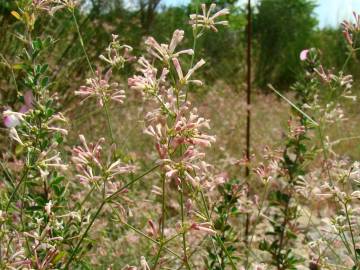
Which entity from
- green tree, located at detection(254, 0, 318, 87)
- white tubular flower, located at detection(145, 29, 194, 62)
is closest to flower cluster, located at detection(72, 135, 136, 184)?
white tubular flower, located at detection(145, 29, 194, 62)

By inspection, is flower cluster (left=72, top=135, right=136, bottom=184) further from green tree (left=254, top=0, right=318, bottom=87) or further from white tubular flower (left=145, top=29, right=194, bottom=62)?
green tree (left=254, top=0, right=318, bottom=87)

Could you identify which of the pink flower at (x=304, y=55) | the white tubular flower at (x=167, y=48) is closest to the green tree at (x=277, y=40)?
the pink flower at (x=304, y=55)

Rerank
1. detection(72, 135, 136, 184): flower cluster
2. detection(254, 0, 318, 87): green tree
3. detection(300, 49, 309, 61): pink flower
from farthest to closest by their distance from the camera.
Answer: detection(254, 0, 318, 87): green tree
detection(300, 49, 309, 61): pink flower
detection(72, 135, 136, 184): flower cluster

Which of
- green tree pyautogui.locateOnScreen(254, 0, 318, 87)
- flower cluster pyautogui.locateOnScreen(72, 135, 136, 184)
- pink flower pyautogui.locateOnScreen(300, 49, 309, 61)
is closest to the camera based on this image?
flower cluster pyautogui.locateOnScreen(72, 135, 136, 184)

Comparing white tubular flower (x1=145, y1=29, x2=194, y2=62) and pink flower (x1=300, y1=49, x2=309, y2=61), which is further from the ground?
white tubular flower (x1=145, y1=29, x2=194, y2=62)

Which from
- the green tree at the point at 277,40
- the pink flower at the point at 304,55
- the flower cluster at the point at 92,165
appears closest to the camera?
the flower cluster at the point at 92,165

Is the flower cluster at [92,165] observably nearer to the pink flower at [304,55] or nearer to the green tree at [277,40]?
the pink flower at [304,55]

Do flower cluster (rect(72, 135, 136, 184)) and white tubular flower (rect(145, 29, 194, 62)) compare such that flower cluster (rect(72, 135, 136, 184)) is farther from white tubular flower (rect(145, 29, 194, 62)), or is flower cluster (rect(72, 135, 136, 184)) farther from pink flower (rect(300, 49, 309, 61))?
pink flower (rect(300, 49, 309, 61))

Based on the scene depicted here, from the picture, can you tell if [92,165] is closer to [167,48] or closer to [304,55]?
[167,48]

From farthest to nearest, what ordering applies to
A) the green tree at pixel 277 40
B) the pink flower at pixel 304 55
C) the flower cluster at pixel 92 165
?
the green tree at pixel 277 40 → the pink flower at pixel 304 55 → the flower cluster at pixel 92 165

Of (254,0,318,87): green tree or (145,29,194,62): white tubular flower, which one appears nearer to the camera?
(145,29,194,62): white tubular flower

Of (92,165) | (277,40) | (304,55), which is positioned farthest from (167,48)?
(277,40)

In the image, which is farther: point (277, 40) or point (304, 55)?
point (277, 40)

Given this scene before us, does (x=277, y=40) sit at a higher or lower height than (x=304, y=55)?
lower
